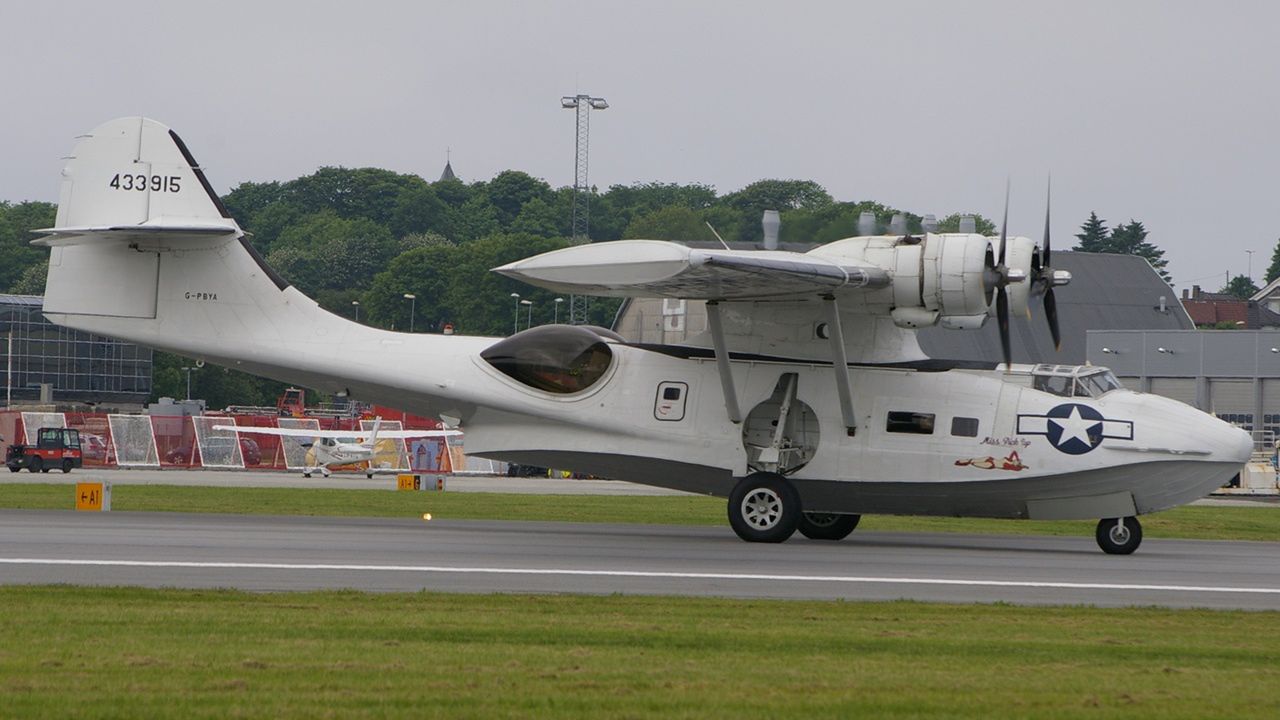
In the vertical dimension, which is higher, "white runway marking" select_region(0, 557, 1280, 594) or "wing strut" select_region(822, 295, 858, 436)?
"wing strut" select_region(822, 295, 858, 436)

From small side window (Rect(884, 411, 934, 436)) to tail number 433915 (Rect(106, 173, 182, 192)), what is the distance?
12014 mm

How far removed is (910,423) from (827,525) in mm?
2552

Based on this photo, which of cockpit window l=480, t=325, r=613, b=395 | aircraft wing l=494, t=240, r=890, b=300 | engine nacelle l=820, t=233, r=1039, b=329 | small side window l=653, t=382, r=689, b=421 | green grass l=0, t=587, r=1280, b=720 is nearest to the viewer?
green grass l=0, t=587, r=1280, b=720

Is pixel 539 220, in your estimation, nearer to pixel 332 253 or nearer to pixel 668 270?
pixel 332 253

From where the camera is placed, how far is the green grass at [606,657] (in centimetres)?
841

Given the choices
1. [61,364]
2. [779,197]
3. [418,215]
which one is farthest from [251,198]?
[779,197]

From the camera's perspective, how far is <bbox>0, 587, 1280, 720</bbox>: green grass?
8414 millimetres

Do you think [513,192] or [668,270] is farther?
[513,192]

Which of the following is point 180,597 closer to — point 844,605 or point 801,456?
point 844,605

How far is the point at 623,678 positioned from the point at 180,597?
5.43 metres

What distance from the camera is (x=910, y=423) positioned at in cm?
2170

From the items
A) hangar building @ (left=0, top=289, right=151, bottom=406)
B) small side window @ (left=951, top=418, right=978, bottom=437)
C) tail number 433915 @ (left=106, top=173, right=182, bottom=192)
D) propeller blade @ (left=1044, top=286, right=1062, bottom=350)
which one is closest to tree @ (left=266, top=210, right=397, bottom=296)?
hangar building @ (left=0, top=289, right=151, bottom=406)

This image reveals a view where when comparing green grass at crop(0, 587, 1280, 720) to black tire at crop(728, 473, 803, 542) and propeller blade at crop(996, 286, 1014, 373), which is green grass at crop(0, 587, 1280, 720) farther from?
propeller blade at crop(996, 286, 1014, 373)

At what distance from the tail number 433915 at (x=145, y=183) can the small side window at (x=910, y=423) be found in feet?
39.4
